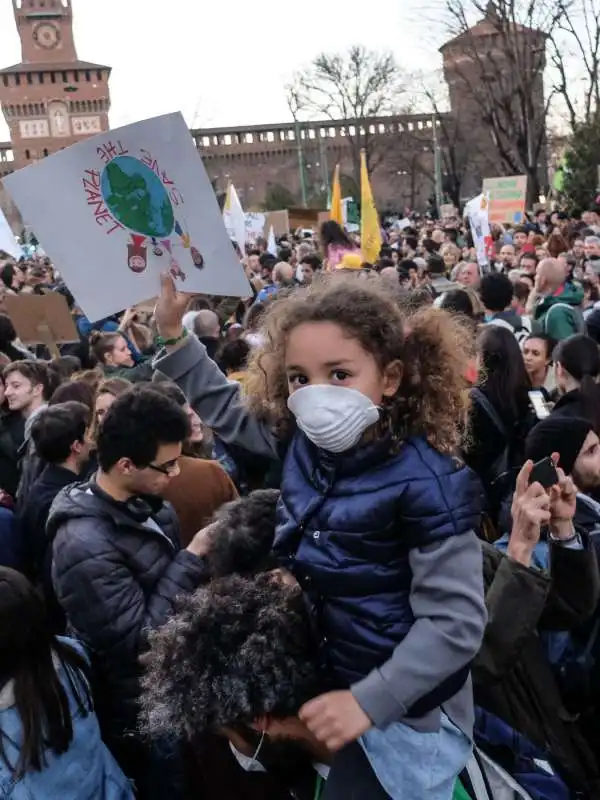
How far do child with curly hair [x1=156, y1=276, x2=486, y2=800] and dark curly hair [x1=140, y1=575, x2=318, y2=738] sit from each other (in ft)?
0.23

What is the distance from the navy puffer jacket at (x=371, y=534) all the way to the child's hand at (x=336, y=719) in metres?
0.11

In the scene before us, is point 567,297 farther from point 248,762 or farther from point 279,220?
point 279,220

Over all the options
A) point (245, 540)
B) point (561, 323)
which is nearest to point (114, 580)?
point (245, 540)

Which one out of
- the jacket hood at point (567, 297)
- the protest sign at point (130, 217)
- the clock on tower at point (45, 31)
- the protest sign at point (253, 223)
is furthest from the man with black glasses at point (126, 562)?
the clock on tower at point (45, 31)

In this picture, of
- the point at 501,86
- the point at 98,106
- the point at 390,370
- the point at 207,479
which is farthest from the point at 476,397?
the point at 98,106

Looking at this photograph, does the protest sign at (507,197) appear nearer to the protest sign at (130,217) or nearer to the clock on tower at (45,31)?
the protest sign at (130,217)

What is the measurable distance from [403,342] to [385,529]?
1.29ft

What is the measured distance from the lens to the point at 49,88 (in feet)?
254

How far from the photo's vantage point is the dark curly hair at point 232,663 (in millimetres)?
1655

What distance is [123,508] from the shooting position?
8.52ft

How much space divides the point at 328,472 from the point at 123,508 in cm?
104

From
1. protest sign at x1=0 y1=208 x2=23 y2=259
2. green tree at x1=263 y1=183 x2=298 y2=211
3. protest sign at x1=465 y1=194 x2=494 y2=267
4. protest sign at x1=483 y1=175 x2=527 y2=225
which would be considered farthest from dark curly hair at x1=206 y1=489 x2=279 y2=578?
green tree at x1=263 y1=183 x2=298 y2=211

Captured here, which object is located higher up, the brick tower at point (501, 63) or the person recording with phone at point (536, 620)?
the brick tower at point (501, 63)

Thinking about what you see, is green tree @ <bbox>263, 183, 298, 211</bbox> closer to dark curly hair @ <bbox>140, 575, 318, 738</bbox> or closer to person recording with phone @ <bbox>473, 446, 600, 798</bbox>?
person recording with phone @ <bbox>473, 446, 600, 798</bbox>
